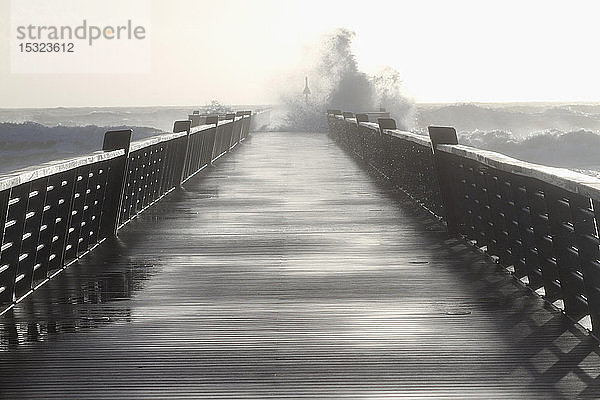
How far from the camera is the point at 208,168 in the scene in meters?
22.7

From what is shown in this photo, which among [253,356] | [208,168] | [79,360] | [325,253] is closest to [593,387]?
[253,356]

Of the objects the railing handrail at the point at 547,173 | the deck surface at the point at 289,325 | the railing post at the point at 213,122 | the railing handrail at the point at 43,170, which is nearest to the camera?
the deck surface at the point at 289,325

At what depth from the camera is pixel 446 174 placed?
10.3 metres

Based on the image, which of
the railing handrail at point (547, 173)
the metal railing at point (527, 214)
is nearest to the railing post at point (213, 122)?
the metal railing at point (527, 214)

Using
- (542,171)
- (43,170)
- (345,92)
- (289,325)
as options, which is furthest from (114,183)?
(345,92)

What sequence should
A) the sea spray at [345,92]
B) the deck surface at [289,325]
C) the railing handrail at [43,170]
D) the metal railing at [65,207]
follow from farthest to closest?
1. the sea spray at [345,92]
2. the metal railing at [65,207]
3. the railing handrail at [43,170]
4. the deck surface at [289,325]

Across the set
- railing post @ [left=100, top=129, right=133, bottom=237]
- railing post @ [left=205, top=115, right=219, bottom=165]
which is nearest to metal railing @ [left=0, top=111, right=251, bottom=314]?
railing post @ [left=100, top=129, right=133, bottom=237]

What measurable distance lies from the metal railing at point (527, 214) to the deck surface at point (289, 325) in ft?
0.54

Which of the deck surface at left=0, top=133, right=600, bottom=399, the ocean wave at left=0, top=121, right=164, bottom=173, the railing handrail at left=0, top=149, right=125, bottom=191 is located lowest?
the ocean wave at left=0, top=121, right=164, bottom=173

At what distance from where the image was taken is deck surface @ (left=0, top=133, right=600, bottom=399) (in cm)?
482

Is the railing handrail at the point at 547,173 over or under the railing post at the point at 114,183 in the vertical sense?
over

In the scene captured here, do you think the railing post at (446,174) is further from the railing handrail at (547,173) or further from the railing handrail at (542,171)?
the railing handrail at (547,173)

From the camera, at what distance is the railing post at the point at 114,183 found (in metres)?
9.90

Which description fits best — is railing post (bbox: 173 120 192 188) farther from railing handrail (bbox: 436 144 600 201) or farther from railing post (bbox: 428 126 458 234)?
railing handrail (bbox: 436 144 600 201)
